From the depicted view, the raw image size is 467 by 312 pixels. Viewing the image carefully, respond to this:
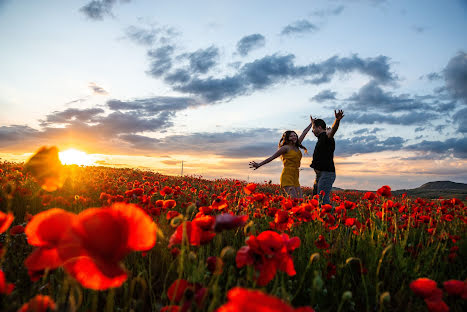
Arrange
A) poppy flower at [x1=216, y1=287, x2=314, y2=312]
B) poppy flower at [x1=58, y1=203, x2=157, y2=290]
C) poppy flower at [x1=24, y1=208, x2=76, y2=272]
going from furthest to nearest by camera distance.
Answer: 1. poppy flower at [x1=24, y1=208, x2=76, y2=272]
2. poppy flower at [x1=58, y1=203, x2=157, y2=290]
3. poppy flower at [x1=216, y1=287, x2=314, y2=312]

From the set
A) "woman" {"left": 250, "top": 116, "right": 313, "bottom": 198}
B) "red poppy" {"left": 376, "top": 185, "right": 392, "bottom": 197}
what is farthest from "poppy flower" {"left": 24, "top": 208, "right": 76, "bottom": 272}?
"woman" {"left": 250, "top": 116, "right": 313, "bottom": 198}

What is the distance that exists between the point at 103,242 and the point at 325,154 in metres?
6.65

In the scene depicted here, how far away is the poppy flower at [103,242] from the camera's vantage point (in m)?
0.82

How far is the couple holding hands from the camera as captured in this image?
6933 mm

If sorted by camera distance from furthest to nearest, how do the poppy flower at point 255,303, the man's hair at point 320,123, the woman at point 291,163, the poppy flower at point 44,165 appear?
the woman at point 291,163 → the man's hair at point 320,123 → the poppy flower at point 44,165 → the poppy flower at point 255,303

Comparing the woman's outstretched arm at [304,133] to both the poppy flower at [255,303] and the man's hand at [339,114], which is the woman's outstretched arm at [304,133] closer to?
the man's hand at [339,114]

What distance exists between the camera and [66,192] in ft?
22.1

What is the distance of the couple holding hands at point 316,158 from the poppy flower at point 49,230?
5.11 m

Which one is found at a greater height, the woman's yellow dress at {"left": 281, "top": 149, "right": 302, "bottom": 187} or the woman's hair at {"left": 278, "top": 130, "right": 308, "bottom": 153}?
the woman's hair at {"left": 278, "top": 130, "right": 308, "bottom": 153}

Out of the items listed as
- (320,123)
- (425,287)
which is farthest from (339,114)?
(425,287)

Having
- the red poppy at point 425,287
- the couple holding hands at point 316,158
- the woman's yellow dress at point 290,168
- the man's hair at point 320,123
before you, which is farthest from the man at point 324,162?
the red poppy at point 425,287

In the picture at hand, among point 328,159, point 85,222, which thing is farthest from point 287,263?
point 328,159

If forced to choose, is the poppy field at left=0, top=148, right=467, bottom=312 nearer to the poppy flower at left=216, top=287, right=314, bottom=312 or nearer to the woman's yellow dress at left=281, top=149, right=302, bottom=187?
the poppy flower at left=216, top=287, right=314, bottom=312

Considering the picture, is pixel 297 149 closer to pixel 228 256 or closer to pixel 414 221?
pixel 414 221
